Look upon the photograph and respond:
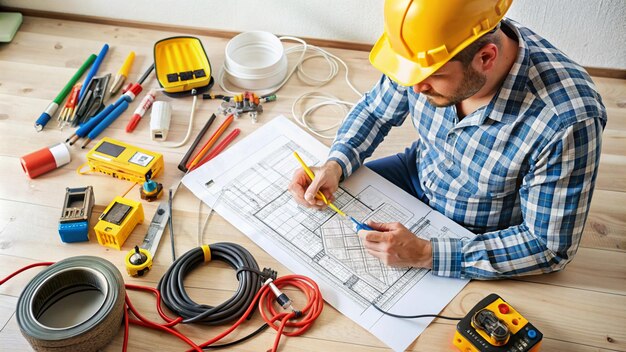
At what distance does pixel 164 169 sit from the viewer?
4.97 feet

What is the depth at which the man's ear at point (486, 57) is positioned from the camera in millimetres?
1068

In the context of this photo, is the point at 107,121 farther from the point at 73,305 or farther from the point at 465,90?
the point at 465,90

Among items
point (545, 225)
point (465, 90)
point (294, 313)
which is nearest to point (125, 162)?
point (294, 313)

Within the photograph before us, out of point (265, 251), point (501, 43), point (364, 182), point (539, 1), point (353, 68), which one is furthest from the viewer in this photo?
point (353, 68)

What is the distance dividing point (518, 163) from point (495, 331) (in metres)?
0.32

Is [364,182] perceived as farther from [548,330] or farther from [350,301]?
[548,330]

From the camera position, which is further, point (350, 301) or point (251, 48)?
point (251, 48)

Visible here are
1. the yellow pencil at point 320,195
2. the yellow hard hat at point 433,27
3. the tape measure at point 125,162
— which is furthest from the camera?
the tape measure at point 125,162

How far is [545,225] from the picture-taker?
1.14 meters

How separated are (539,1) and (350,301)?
3.61ft

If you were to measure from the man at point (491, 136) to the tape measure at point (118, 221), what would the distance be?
1.18ft

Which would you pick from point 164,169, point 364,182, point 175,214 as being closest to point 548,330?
point 364,182

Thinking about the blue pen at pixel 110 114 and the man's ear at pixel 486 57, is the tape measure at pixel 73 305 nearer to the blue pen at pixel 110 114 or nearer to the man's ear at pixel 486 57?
the blue pen at pixel 110 114

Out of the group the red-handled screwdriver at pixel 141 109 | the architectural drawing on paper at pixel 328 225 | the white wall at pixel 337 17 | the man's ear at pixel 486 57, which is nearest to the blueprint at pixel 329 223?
the architectural drawing on paper at pixel 328 225
